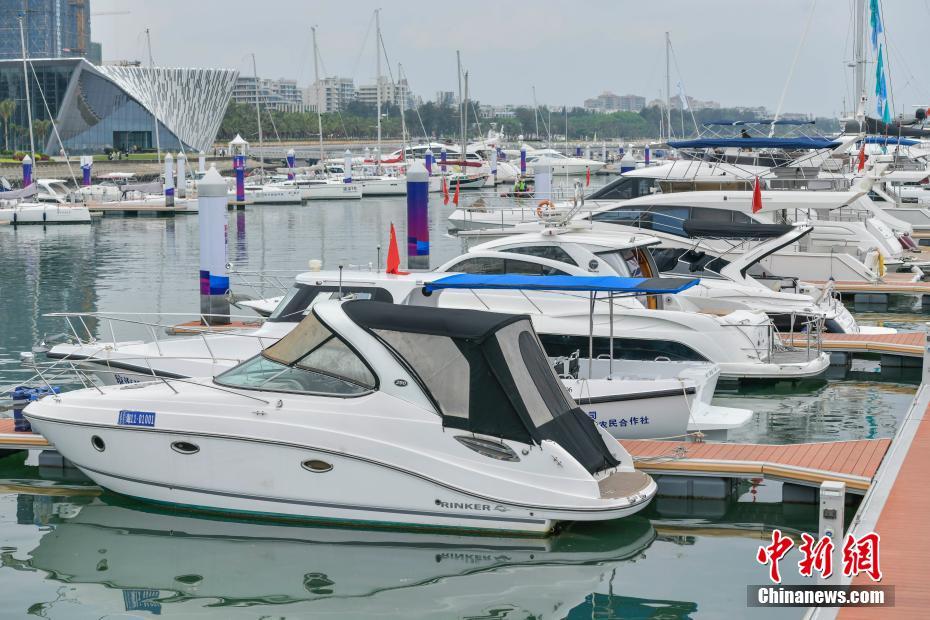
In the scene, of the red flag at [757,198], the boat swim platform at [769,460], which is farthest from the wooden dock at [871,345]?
the boat swim platform at [769,460]

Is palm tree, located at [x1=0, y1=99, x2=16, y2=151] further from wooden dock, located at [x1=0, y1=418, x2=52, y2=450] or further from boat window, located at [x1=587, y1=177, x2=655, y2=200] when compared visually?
wooden dock, located at [x1=0, y1=418, x2=52, y2=450]

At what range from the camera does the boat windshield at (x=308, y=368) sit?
1123 cm

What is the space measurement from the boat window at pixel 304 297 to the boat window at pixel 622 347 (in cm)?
245

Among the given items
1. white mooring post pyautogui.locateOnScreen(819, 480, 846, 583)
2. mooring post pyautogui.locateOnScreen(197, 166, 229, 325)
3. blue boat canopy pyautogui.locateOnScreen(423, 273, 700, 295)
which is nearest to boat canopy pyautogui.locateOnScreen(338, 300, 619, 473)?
blue boat canopy pyautogui.locateOnScreen(423, 273, 700, 295)

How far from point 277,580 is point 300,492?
0.93 meters

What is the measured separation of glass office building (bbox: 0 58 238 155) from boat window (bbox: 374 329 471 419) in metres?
94.3

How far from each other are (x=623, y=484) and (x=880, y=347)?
1020 centimetres

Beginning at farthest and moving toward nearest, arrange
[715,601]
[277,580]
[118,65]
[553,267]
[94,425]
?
[118,65] < [553,267] < [94,425] < [277,580] < [715,601]

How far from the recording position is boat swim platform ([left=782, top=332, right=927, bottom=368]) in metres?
19.8

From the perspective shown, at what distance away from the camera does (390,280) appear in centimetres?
1558

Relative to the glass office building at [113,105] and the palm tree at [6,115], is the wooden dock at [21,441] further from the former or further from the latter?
the palm tree at [6,115]

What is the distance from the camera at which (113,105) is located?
10688 centimetres

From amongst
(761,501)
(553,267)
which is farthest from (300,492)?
(553,267)

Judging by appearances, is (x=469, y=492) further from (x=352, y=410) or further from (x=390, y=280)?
(x=390, y=280)
